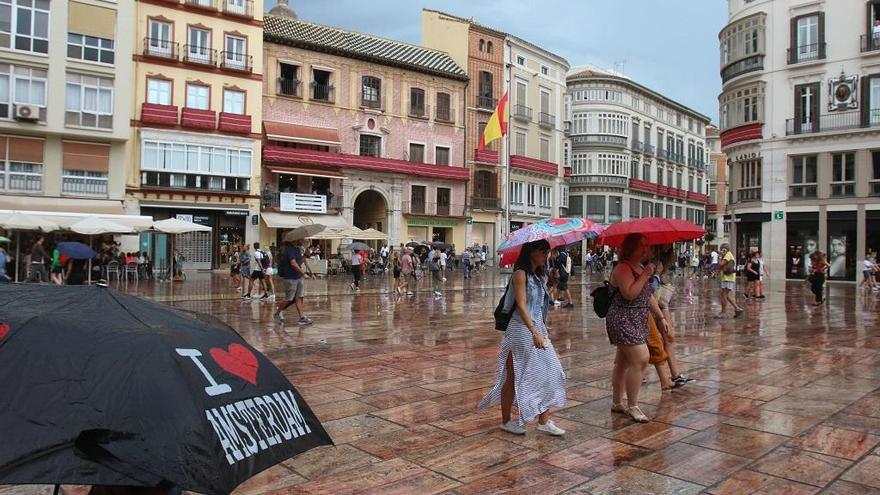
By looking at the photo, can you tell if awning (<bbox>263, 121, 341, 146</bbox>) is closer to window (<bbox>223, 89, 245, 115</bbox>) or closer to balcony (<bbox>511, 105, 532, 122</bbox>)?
window (<bbox>223, 89, 245, 115</bbox>)

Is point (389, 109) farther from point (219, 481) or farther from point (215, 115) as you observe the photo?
point (219, 481)

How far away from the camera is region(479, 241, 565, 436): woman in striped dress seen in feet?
16.8

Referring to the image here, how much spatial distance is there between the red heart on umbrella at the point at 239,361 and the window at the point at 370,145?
36.3m

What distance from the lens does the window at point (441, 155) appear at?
4098cm

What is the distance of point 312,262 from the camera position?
3070 cm

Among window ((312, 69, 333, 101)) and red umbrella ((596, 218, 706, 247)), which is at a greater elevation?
window ((312, 69, 333, 101))

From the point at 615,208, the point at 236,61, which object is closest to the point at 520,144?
the point at 615,208

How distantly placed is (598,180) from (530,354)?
51262 mm

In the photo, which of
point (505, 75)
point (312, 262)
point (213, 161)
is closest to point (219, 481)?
point (312, 262)

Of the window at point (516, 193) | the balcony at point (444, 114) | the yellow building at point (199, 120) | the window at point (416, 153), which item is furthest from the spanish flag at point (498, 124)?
the yellow building at point (199, 120)

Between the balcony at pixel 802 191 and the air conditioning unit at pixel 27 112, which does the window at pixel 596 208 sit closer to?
the balcony at pixel 802 191

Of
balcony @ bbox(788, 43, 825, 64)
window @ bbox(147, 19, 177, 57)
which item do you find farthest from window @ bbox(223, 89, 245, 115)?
balcony @ bbox(788, 43, 825, 64)

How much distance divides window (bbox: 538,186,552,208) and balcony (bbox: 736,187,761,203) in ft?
52.5

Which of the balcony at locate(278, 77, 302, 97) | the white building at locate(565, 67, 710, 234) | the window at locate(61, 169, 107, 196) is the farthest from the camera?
the white building at locate(565, 67, 710, 234)
